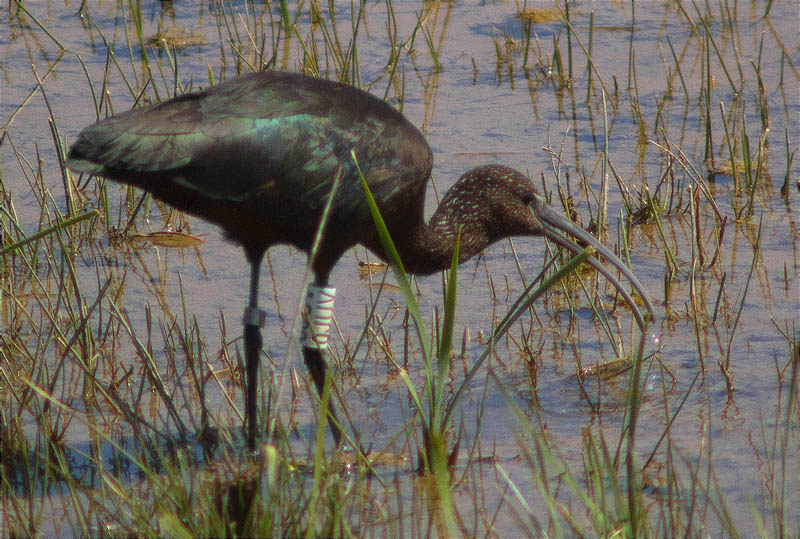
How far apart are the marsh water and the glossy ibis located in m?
0.35

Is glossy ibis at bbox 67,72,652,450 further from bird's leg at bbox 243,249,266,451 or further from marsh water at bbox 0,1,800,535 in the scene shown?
marsh water at bbox 0,1,800,535

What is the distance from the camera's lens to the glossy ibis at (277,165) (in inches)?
124

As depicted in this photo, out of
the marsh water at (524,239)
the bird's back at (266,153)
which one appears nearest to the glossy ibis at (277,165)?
the bird's back at (266,153)

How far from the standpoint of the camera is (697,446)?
10.9 feet

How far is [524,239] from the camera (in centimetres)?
493

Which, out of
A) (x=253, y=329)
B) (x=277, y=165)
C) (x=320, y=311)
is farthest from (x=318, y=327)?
(x=277, y=165)

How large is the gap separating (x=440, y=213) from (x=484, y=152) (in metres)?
1.77

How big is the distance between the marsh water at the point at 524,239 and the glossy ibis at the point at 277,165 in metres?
0.35

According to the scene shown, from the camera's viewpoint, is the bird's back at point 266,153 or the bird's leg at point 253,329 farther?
the bird's leg at point 253,329

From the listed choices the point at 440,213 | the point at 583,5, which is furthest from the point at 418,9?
the point at 440,213

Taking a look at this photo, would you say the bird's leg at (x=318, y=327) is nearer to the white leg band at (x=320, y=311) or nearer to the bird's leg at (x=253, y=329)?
the white leg band at (x=320, y=311)

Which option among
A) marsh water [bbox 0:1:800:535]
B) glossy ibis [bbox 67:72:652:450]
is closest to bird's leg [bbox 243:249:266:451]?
glossy ibis [bbox 67:72:652:450]

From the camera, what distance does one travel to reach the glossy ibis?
3.15 meters

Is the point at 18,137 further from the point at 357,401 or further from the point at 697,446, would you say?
the point at 697,446
